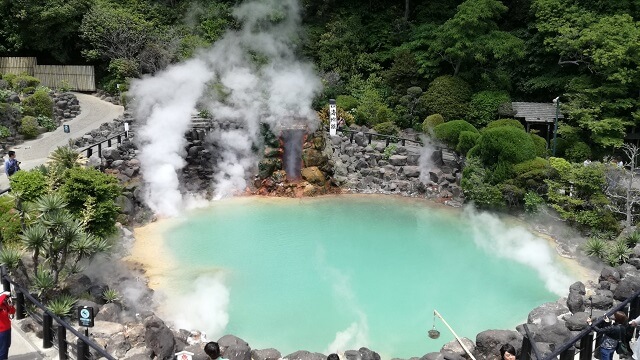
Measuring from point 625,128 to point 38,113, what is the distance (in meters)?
25.3

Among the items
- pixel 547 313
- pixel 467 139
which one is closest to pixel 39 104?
pixel 467 139

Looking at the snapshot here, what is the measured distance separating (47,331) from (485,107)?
21.9 meters

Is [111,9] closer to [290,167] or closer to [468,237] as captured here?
[290,167]

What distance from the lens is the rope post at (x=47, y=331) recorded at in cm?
988

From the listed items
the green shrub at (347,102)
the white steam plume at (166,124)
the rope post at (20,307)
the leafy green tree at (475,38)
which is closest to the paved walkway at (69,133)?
the white steam plume at (166,124)

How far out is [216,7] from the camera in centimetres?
3222

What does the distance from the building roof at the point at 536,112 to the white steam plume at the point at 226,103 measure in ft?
30.0

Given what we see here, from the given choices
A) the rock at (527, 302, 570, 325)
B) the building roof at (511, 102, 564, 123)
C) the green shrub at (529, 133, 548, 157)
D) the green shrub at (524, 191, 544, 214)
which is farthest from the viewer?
the building roof at (511, 102, 564, 123)

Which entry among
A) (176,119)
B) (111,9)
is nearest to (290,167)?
(176,119)

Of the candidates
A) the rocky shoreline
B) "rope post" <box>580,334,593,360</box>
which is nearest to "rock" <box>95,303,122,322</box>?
the rocky shoreline

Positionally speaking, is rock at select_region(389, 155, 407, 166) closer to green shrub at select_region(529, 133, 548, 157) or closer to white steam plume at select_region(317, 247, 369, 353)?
green shrub at select_region(529, 133, 548, 157)

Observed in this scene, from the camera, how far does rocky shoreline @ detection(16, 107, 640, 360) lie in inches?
433

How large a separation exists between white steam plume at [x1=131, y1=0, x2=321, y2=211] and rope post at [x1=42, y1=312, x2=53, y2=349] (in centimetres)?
975

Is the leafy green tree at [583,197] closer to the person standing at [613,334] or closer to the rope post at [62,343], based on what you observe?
the person standing at [613,334]
